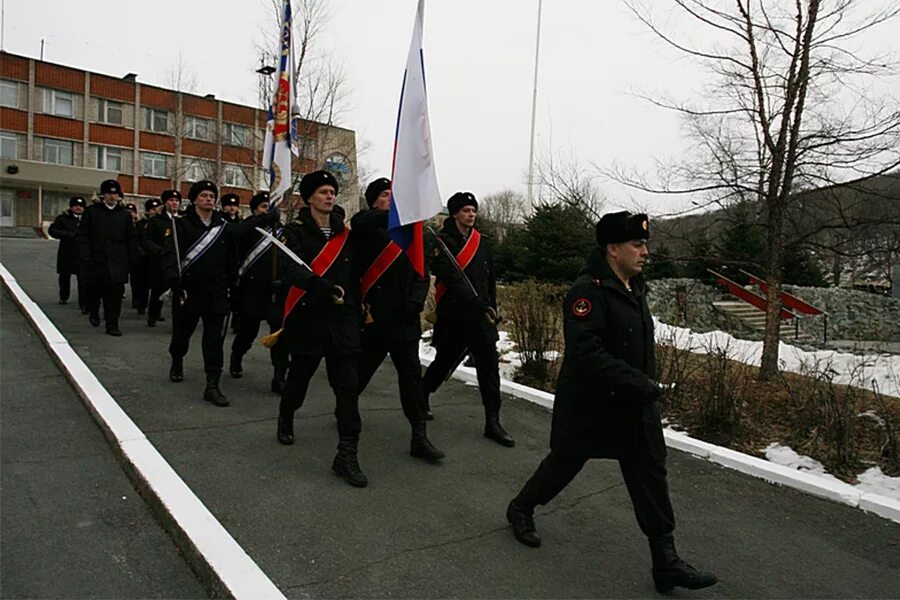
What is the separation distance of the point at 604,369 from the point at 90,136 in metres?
46.4

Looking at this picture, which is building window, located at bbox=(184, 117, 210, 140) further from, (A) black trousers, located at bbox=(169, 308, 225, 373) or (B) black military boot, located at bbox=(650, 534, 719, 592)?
(B) black military boot, located at bbox=(650, 534, 719, 592)

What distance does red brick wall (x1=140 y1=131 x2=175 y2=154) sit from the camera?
43906mm

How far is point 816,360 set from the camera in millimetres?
6902

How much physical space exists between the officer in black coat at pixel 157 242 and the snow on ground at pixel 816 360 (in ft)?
21.2

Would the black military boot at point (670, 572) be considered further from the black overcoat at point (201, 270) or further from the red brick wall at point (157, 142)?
the red brick wall at point (157, 142)

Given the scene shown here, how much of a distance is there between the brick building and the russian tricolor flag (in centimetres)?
3085

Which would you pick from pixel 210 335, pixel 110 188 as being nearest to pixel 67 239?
pixel 110 188

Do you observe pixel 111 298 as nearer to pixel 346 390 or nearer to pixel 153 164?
pixel 346 390

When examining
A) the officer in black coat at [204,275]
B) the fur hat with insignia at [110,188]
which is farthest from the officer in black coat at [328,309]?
the fur hat with insignia at [110,188]

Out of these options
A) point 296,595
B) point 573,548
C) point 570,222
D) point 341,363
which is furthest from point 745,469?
point 570,222

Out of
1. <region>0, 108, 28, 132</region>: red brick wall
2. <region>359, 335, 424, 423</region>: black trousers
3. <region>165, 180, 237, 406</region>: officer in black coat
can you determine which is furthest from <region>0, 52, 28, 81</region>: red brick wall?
<region>359, 335, 424, 423</region>: black trousers

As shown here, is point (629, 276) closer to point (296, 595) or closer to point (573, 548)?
point (573, 548)

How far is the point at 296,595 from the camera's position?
305 cm

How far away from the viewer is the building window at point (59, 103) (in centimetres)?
4081
